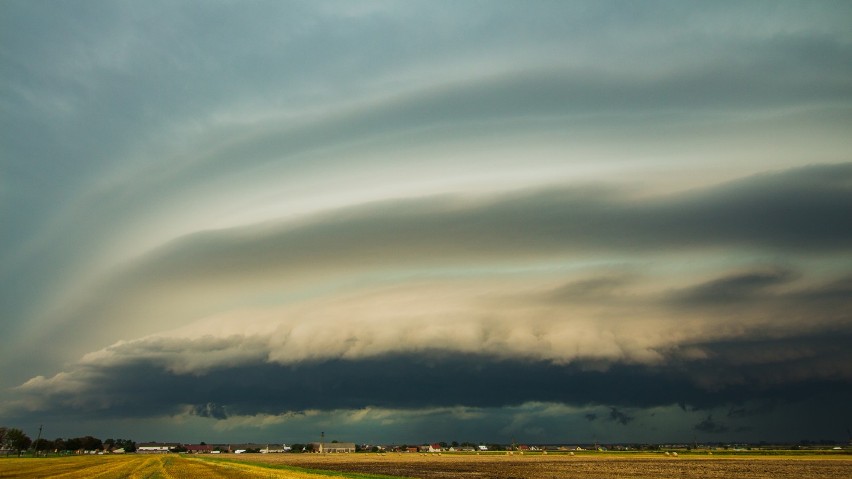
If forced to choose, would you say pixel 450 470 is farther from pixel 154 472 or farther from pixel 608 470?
pixel 154 472

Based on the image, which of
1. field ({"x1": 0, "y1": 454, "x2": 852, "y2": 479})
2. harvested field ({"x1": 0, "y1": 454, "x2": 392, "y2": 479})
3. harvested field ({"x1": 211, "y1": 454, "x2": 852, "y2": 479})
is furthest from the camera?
harvested field ({"x1": 211, "y1": 454, "x2": 852, "y2": 479})

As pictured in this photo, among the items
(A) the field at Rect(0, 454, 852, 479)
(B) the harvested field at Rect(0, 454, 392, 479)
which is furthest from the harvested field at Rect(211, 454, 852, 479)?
(B) the harvested field at Rect(0, 454, 392, 479)

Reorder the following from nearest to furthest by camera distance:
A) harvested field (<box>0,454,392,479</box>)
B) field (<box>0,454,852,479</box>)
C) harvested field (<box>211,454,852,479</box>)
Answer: harvested field (<box>0,454,392,479</box>) < field (<box>0,454,852,479</box>) < harvested field (<box>211,454,852,479</box>)

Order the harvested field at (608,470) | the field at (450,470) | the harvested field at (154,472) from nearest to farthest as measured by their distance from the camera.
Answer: the harvested field at (154,472)
the field at (450,470)
the harvested field at (608,470)

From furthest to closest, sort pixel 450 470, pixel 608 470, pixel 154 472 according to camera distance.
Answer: pixel 450 470
pixel 608 470
pixel 154 472

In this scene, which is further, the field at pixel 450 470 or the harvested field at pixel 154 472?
the field at pixel 450 470

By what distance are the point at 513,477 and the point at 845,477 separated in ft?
156

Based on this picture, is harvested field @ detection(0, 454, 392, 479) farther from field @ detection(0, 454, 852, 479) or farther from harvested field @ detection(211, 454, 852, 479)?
harvested field @ detection(211, 454, 852, 479)

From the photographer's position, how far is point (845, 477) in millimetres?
80438

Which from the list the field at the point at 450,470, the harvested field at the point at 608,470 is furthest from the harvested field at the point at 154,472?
the harvested field at the point at 608,470

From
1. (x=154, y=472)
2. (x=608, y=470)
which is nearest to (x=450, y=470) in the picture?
(x=608, y=470)

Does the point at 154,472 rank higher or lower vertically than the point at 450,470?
higher

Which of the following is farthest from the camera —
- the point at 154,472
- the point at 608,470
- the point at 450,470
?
the point at 450,470

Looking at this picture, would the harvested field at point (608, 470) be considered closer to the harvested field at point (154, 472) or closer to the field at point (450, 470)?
the field at point (450, 470)
